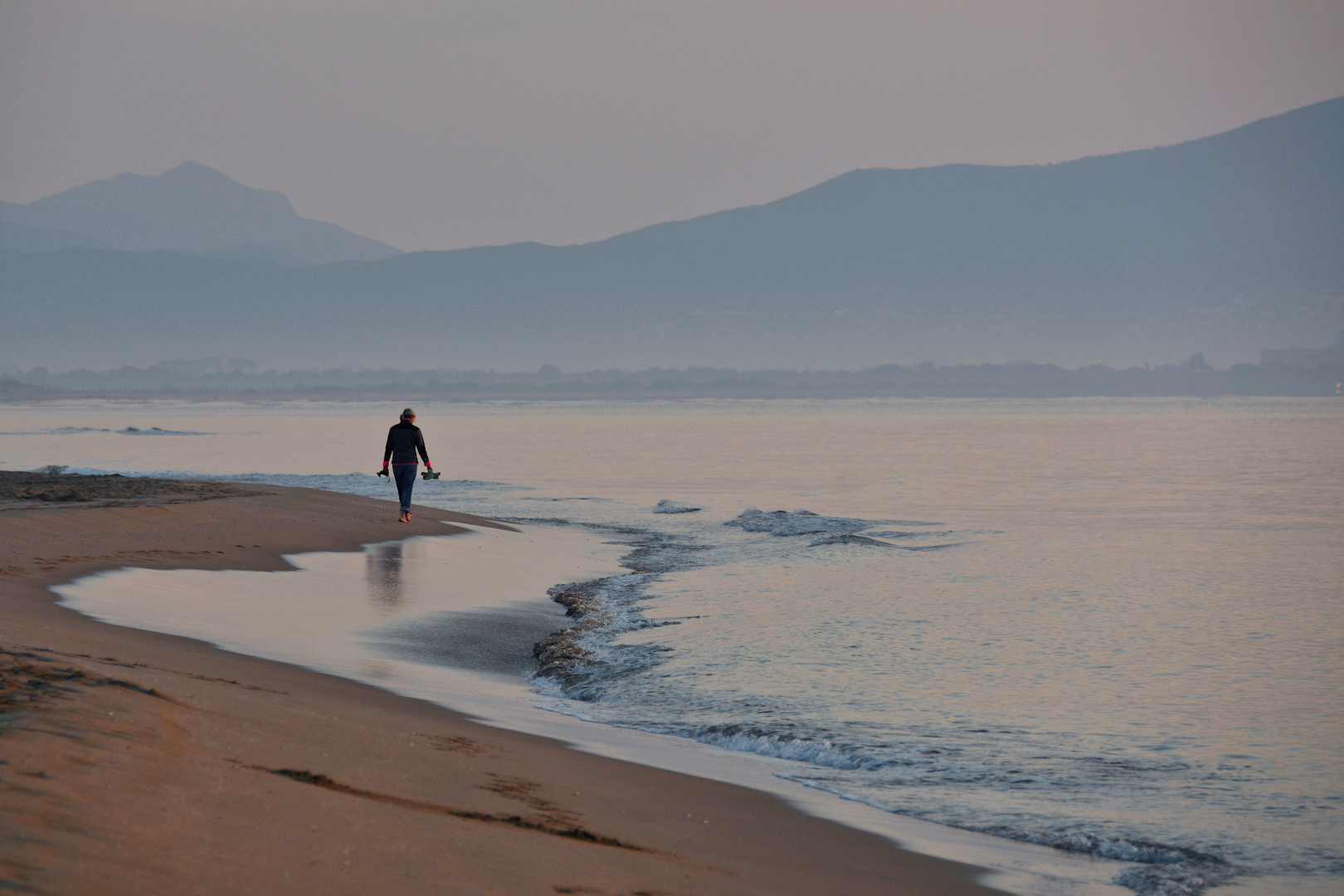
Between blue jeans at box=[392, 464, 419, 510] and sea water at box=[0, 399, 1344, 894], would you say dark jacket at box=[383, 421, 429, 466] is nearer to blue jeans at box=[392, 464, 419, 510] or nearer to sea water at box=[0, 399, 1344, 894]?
blue jeans at box=[392, 464, 419, 510]

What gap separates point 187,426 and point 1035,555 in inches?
2614

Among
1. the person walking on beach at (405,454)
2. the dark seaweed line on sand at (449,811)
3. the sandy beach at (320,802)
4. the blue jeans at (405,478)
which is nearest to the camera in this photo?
the sandy beach at (320,802)

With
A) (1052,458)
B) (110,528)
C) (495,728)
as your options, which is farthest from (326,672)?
(1052,458)

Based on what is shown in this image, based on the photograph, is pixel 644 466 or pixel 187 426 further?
pixel 187 426

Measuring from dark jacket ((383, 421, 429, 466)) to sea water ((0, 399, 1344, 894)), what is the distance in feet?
13.8

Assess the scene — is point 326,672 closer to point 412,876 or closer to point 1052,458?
point 412,876

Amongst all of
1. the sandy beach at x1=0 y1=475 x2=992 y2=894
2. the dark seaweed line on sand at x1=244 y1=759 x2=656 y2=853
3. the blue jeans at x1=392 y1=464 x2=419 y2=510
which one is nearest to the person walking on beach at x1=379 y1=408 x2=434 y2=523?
the blue jeans at x1=392 y1=464 x2=419 y2=510

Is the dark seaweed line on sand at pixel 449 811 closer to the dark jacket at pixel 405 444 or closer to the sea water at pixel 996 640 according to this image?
the sea water at pixel 996 640

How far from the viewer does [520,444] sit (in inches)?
2270

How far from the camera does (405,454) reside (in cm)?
1962

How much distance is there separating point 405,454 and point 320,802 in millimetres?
15063

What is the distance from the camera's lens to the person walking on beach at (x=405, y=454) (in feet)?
63.6

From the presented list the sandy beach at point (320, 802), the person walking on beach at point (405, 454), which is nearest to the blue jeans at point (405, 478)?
the person walking on beach at point (405, 454)

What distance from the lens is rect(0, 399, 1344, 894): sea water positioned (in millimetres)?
7281
